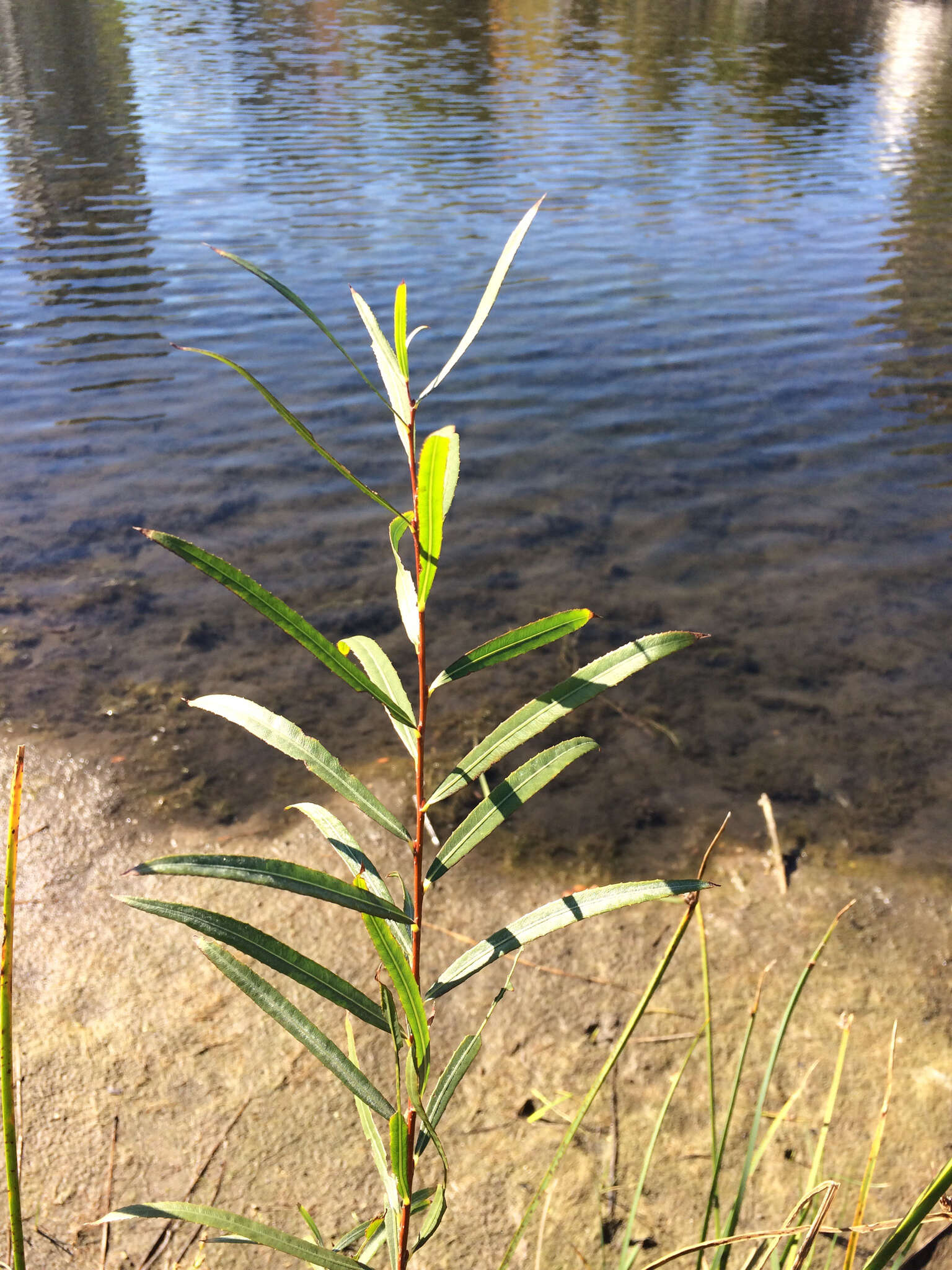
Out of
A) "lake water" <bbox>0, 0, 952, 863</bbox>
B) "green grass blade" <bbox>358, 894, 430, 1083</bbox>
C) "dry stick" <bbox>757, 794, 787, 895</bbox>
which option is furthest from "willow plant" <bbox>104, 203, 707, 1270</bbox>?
"lake water" <bbox>0, 0, 952, 863</bbox>

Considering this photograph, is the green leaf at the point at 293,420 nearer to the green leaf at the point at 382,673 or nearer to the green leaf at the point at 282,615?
the green leaf at the point at 282,615

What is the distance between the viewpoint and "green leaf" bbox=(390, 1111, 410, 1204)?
3.78 feet

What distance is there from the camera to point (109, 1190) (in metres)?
2.31

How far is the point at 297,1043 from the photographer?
2.74 metres

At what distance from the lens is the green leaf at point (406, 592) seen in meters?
1.19

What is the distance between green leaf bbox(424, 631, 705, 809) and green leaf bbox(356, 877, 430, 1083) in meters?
0.16

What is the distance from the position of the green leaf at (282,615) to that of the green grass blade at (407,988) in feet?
0.81

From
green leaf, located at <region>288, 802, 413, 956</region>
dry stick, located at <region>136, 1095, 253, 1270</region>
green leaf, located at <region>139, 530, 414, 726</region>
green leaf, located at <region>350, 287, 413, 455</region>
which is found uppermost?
green leaf, located at <region>350, 287, 413, 455</region>

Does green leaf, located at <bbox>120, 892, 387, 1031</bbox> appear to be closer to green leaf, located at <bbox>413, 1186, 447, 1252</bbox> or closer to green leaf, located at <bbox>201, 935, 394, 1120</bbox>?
green leaf, located at <bbox>201, 935, 394, 1120</bbox>

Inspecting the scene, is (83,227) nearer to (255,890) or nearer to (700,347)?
(700,347)

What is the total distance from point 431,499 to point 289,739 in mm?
312

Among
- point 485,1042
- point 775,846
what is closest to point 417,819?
point 485,1042

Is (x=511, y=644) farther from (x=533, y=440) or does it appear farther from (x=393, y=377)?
(x=533, y=440)

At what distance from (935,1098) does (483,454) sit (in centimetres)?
458
